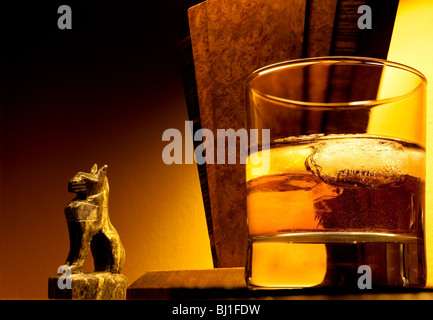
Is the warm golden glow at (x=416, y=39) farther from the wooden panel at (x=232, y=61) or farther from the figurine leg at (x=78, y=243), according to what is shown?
the figurine leg at (x=78, y=243)

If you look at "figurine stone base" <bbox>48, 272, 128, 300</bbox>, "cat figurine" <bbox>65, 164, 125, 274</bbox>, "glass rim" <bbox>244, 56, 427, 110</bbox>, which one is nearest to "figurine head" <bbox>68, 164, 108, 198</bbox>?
"cat figurine" <bbox>65, 164, 125, 274</bbox>

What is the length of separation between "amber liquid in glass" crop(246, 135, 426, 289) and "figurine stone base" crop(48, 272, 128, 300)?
0.27m

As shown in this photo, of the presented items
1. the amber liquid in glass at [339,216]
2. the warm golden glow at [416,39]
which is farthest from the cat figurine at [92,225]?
the warm golden glow at [416,39]

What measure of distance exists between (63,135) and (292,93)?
110 cm

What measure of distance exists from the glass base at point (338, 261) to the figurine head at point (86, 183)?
364mm

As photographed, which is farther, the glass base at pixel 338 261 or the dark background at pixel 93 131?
the dark background at pixel 93 131

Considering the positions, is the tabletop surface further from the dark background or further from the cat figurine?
the dark background

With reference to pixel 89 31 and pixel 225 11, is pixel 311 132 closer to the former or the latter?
pixel 225 11

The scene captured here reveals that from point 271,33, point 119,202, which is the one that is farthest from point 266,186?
point 119,202

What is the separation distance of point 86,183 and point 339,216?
418mm

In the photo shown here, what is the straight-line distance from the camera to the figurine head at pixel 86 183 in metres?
0.67

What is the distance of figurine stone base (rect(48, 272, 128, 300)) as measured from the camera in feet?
1.94

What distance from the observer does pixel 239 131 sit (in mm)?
670
